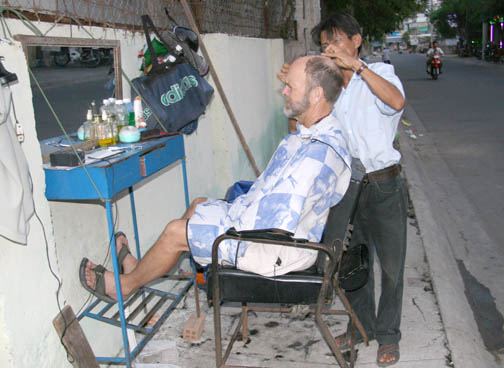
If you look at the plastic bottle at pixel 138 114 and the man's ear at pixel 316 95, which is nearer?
the man's ear at pixel 316 95

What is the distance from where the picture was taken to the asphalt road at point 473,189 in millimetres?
3889

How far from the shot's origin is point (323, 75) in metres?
2.48

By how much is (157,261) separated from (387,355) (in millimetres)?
1335

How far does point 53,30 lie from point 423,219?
3834 mm

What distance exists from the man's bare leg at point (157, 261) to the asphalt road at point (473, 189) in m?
2.01

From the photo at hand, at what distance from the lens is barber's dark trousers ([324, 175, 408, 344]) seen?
2760mm

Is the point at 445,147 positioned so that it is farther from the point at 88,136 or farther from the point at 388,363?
the point at 88,136

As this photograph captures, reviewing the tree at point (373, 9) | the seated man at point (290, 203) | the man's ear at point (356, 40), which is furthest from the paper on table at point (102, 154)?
the tree at point (373, 9)

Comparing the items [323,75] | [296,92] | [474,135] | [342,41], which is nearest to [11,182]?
[296,92]

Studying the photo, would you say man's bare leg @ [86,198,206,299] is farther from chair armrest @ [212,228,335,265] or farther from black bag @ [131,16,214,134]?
black bag @ [131,16,214,134]

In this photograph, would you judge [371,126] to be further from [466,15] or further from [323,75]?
[466,15]

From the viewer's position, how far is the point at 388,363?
2857 millimetres

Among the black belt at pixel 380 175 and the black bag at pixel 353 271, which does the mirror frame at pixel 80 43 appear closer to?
the black belt at pixel 380 175

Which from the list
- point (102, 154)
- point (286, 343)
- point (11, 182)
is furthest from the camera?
point (286, 343)
